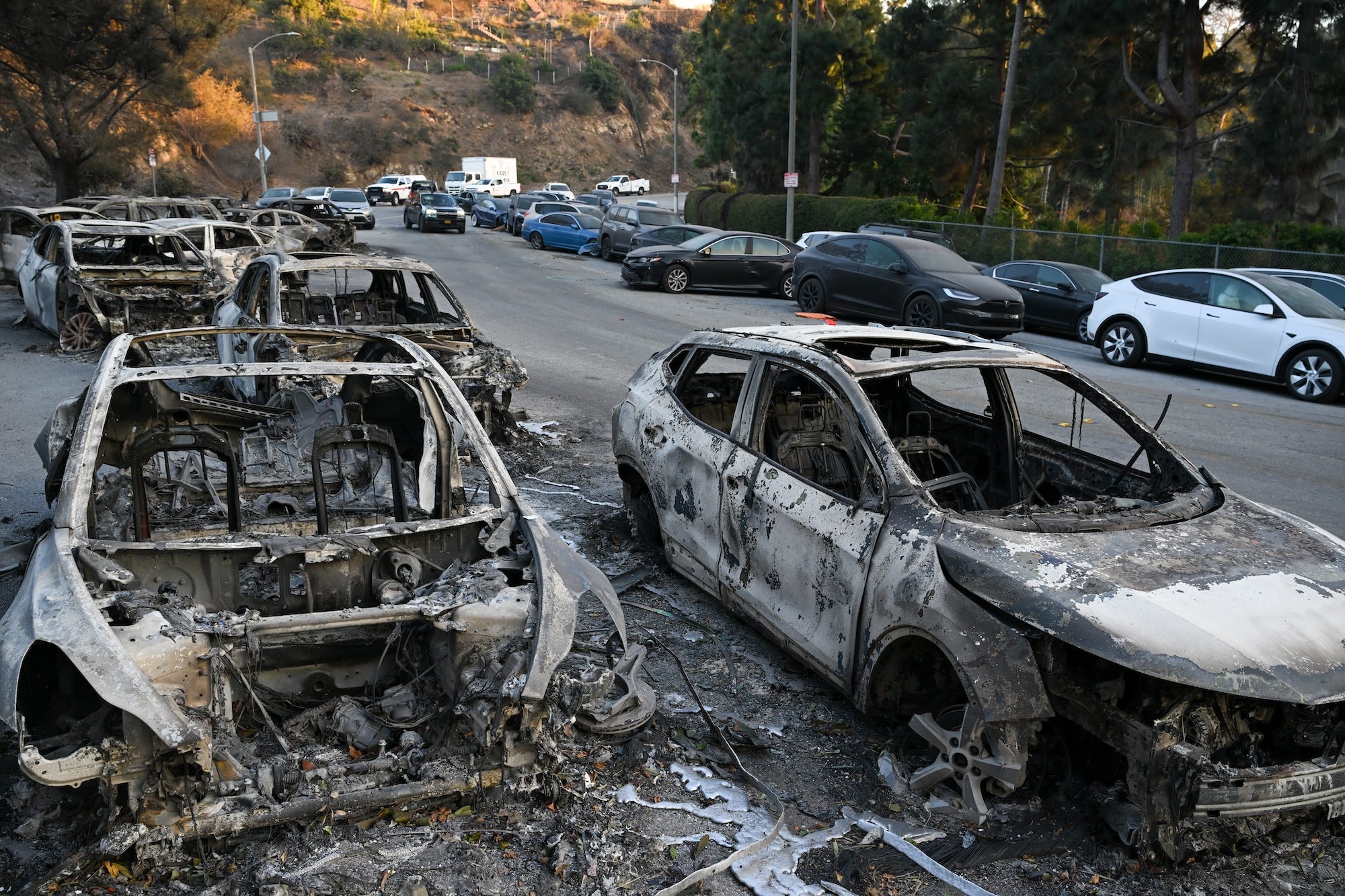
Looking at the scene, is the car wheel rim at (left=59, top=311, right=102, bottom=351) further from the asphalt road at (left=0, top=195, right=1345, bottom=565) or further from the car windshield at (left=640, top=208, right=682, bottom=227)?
the car windshield at (left=640, top=208, right=682, bottom=227)

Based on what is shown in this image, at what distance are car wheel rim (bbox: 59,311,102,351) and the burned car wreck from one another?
8.55 m

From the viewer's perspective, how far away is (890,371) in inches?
201

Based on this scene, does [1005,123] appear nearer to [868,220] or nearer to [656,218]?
[868,220]

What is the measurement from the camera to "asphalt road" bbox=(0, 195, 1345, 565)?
9.08 metres

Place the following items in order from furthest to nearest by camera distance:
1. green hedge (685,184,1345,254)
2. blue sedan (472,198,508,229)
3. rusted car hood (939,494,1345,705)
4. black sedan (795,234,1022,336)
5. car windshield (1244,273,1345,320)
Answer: blue sedan (472,198,508,229) < green hedge (685,184,1345,254) < black sedan (795,234,1022,336) < car windshield (1244,273,1345,320) < rusted car hood (939,494,1345,705)

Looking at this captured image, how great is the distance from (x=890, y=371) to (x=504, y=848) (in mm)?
2740

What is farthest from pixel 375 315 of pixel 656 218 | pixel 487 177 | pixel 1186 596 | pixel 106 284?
pixel 487 177

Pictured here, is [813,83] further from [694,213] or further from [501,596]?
[501,596]

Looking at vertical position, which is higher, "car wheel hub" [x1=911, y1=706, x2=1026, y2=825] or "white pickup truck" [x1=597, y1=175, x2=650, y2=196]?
"white pickup truck" [x1=597, y1=175, x2=650, y2=196]

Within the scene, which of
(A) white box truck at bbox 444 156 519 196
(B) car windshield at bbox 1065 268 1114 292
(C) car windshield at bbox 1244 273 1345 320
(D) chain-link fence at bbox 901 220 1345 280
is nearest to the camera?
(C) car windshield at bbox 1244 273 1345 320

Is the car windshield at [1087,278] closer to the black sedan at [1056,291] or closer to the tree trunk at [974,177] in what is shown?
the black sedan at [1056,291]

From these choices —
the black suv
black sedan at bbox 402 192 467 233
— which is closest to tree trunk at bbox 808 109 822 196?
the black suv

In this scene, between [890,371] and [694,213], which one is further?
[694,213]

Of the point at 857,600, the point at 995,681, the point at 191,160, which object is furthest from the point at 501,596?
the point at 191,160
